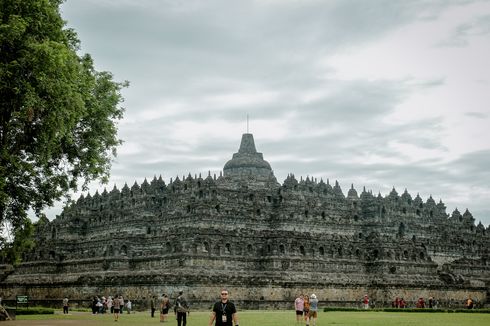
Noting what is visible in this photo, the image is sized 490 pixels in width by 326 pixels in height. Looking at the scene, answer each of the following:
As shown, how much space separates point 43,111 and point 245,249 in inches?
1431

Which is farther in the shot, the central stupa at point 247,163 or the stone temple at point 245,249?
the central stupa at point 247,163

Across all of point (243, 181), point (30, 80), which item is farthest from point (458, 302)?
point (30, 80)

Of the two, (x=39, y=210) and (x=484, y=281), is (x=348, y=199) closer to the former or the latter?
(x=484, y=281)

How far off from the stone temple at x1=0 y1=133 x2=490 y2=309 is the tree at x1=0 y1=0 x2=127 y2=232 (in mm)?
21122

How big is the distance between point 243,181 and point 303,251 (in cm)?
1335

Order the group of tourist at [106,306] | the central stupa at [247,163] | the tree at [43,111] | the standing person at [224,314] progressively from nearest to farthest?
1. the standing person at [224,314]
2. the tree at [43,111]
3. the group of tourist at [106,306]
4. the central stupa at [247,163]

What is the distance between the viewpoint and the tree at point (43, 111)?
38.6 metres

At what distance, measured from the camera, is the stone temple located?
2682 inches

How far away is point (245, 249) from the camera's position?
72.8 m

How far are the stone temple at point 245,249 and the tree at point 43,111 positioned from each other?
69.3 feet

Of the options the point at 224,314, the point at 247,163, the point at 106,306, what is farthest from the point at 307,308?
the point at 247,163

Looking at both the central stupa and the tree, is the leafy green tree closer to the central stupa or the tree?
A: the tree

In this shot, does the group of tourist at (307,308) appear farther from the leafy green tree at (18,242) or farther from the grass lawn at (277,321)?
the leafy green tree at (18,242)

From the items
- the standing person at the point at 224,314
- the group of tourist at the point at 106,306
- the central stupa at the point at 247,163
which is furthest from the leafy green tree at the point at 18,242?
the central stupa at the point at 247,163
